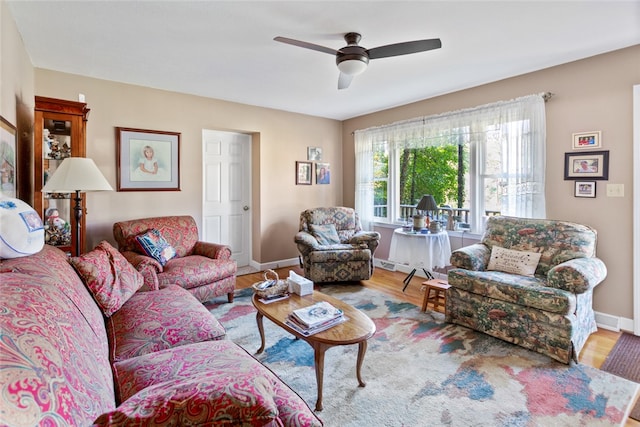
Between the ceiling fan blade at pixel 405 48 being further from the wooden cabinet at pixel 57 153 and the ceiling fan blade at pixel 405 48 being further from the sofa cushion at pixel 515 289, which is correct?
the wooden cabinet at pixel 57 153

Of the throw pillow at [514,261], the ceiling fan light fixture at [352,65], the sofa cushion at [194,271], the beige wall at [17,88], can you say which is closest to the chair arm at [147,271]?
the sofa cushion at [194,271]

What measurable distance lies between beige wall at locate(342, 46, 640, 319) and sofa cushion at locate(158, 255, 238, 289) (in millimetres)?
3390

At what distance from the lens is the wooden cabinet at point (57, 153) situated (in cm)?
275

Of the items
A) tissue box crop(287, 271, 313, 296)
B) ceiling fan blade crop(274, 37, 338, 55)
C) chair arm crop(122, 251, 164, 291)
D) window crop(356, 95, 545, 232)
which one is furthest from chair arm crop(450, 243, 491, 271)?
chair arm crop(122, 251, 164, 291)

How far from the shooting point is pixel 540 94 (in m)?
3.21

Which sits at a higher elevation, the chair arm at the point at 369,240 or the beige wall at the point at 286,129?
the beige wall at the point at 286,129

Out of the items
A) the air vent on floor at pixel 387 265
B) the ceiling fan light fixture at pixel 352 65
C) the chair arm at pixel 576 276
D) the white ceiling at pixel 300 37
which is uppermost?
the white ceiling at pixel 300 37

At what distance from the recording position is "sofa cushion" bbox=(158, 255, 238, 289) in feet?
9.66

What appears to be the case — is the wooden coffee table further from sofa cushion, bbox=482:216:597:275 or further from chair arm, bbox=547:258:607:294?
sofa cushion, bbox=482:216:597:275

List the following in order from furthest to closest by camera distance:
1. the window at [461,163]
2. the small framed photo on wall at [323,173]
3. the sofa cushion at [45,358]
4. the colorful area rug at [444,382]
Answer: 1. the small framed photo on wall at [323,173]
2. the window at [461,163]
3. the colorful area rug at [444,382]
4. the sofa cushion at [45,358]

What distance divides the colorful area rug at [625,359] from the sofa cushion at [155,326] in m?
2.58

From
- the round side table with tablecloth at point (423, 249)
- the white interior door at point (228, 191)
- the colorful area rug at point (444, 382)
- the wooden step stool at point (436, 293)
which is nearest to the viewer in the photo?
the colorful area rug at point (444, 382)

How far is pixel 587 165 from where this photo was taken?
2.98 metres

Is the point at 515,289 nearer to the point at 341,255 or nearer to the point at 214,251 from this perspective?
the point at 341,255
